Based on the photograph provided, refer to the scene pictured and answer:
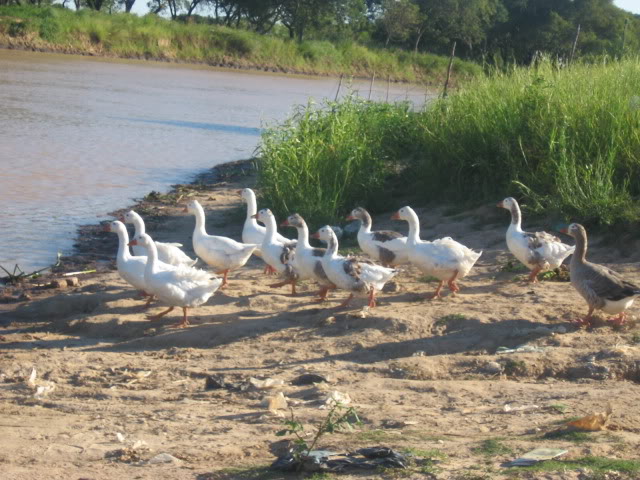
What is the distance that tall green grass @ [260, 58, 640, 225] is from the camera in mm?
11531

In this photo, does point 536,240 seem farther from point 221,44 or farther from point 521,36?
point 221,44

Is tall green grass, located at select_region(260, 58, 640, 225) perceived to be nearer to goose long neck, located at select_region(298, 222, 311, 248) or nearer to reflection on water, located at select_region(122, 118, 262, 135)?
goose long neck, located at select_region(298, 222, 311, 248)

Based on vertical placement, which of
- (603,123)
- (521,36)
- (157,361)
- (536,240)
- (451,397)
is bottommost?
(157,361)

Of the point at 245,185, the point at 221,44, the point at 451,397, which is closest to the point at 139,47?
the point at 221,44

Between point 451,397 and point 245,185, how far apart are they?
1178cm

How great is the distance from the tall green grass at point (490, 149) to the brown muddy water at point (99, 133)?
2.59 m

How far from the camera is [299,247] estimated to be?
994 centimetres

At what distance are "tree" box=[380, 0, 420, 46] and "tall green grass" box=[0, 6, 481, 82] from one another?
2.27 metres

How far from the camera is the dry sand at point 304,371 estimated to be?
5246mm

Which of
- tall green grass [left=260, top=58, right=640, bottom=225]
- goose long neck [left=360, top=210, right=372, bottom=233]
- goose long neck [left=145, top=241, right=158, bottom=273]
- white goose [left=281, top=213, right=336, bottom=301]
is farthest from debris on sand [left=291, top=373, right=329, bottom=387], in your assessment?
tall green grass [left=260, top=58, right=640, bottom=225]

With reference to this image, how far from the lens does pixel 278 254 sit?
10.3 meters

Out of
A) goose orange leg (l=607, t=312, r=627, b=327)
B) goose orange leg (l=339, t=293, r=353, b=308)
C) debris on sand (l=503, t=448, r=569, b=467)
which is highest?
goose orange leg (l=607, t=312, r=627, b=327)

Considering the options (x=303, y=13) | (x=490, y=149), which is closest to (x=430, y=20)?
(x=303, y=13)

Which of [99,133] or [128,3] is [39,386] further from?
[128,3]
